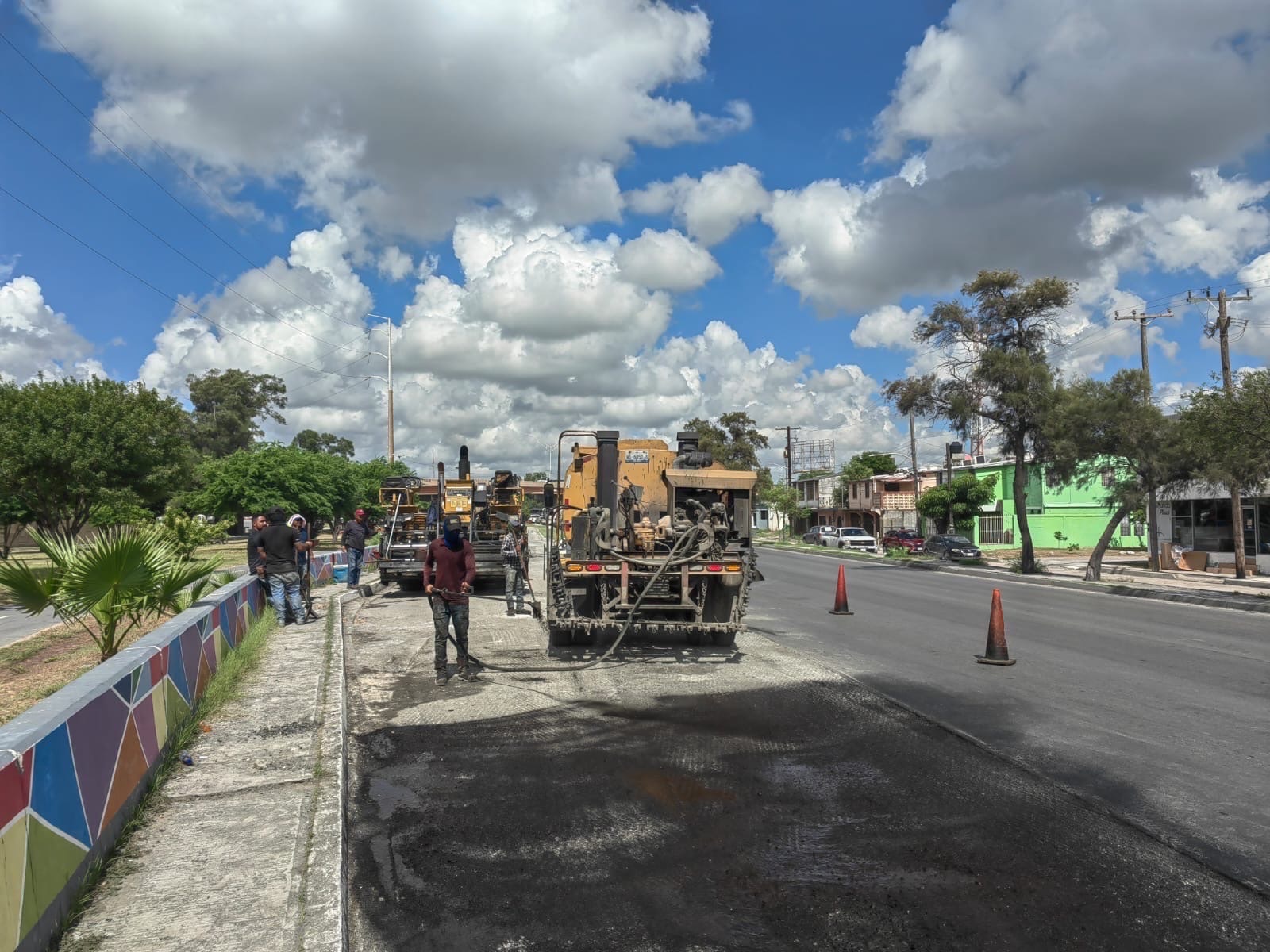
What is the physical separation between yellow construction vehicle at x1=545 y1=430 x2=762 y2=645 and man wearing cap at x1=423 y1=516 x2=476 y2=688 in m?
1.55

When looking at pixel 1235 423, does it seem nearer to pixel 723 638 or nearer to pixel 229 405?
pixel 723 638

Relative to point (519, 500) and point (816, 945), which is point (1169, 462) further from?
point (816, 945)

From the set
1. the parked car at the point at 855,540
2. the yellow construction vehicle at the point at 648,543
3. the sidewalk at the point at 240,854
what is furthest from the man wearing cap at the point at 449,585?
the parked car at the point at 855,540

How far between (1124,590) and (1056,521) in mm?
31953

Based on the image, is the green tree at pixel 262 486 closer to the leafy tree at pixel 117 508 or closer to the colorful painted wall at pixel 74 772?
the leafy tree at pixel 117 508

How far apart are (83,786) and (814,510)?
283 feet

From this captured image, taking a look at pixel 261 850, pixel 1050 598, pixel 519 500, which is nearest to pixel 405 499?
pixel 519 500

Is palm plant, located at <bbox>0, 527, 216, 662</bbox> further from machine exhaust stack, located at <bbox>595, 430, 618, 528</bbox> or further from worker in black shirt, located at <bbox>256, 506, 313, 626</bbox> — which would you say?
machine exhaust stack, located at <bbox>595, 430, 618, 528</bbox>

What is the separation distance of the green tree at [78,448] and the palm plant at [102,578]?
722 inches

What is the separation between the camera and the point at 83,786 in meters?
4.20

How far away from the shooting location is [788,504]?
79.9m

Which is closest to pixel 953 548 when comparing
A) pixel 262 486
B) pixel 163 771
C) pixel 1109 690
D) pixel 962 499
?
pixel 962 499

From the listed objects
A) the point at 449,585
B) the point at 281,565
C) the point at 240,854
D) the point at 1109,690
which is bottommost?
the point at 1109,690

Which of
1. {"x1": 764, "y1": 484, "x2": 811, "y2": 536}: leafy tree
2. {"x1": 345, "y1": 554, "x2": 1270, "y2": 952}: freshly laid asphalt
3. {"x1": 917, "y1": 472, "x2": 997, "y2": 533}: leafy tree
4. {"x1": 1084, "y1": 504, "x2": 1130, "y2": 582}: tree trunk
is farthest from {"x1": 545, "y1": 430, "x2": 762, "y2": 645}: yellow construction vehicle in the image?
{"x1": 764, "y1": 484, "x2": 811, "y2": 536}: leafy tree
